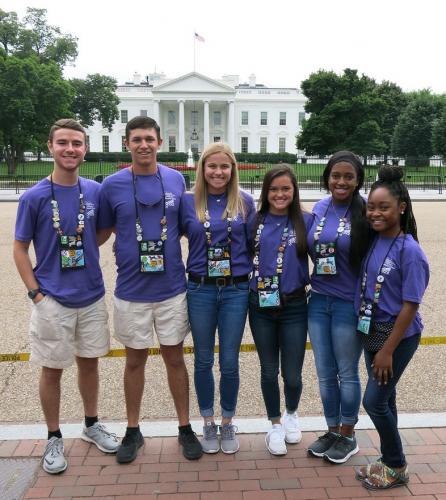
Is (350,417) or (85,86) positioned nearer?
(350,417)

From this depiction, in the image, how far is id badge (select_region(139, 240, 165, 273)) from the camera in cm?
337

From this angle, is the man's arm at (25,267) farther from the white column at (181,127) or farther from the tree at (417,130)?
the white column at (181,127)

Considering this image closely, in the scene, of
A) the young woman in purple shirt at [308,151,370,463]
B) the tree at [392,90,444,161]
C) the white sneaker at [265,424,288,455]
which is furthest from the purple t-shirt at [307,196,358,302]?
the tree at [392,90,444,161]

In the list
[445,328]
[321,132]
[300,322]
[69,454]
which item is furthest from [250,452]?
[321,132]

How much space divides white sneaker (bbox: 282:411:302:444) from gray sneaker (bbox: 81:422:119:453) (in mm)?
1197

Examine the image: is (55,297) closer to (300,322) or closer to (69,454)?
(69,454)

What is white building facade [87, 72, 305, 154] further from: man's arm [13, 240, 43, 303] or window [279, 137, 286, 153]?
man's arm [13, 240, 43, 303]

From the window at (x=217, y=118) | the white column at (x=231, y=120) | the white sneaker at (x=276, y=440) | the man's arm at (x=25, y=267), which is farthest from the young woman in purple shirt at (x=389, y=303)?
the window at (x=217, y=118)

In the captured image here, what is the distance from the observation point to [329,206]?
339 centimetres

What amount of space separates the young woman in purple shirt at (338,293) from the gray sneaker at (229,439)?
1.68 ft

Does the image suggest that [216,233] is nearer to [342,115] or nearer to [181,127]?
[342,115]

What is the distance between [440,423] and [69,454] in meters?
2.71

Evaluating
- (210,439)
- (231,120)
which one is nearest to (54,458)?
(210,439)

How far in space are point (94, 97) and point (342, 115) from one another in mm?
30450
